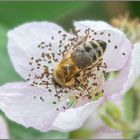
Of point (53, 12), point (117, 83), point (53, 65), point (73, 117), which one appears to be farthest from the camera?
point (53, 12)

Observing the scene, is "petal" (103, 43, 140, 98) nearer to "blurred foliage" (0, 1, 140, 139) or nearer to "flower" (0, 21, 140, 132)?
"flower" (0, 21, 140, 132)

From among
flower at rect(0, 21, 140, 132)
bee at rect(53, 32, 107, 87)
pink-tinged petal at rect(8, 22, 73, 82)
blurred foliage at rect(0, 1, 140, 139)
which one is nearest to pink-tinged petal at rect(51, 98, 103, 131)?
flower at rect(0, 21, 140, 132)

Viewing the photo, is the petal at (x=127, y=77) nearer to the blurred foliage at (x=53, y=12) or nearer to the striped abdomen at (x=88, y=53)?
the striped abdomen at (x=88, y=53)

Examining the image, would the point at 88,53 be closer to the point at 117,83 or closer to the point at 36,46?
the point at 117,83

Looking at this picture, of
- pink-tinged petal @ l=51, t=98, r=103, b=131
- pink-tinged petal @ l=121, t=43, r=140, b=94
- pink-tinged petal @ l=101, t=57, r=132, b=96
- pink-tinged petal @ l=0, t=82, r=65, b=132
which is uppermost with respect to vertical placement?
pink-tinged petal @ l=121, t=43, r=140, b=94

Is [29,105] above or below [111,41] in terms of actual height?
below

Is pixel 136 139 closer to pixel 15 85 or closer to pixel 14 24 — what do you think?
pixel 15 85

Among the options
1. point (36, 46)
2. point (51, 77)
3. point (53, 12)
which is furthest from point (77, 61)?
point (53, 12)
